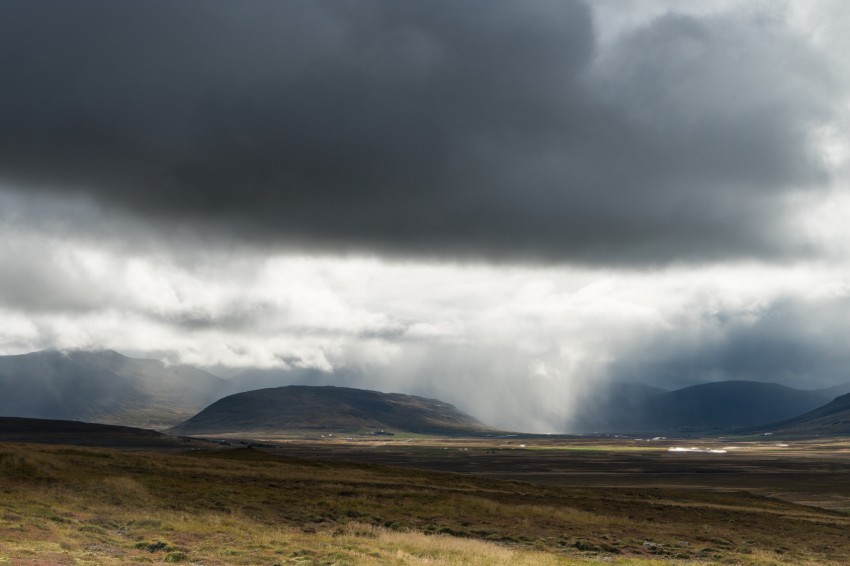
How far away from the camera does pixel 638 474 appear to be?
143 m

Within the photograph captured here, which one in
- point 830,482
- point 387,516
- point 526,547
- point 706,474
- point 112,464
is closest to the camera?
point 526,547

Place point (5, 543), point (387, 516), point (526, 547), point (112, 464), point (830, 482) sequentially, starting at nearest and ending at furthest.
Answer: point (5, 543) → point (526, 547) → point (387, 516) → point (112, 464) → point (830, 482)

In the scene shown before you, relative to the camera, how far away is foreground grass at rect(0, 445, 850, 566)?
3391 centimetres

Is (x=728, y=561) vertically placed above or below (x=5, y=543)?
below

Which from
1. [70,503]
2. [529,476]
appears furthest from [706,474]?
[70,503]

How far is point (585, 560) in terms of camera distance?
3806 centimetres

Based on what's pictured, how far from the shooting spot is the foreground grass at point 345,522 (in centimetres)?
3391

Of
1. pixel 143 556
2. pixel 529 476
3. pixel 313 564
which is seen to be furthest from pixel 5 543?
pixel 529 476

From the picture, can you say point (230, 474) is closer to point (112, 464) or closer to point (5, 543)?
point (112, 464)

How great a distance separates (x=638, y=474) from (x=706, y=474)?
15204 mm

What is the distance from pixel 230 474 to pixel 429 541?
34656 mm

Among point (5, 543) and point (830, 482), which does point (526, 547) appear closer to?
point (5, 543)

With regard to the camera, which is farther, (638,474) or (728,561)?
(638,474)

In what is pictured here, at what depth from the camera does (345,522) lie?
1837 inches
